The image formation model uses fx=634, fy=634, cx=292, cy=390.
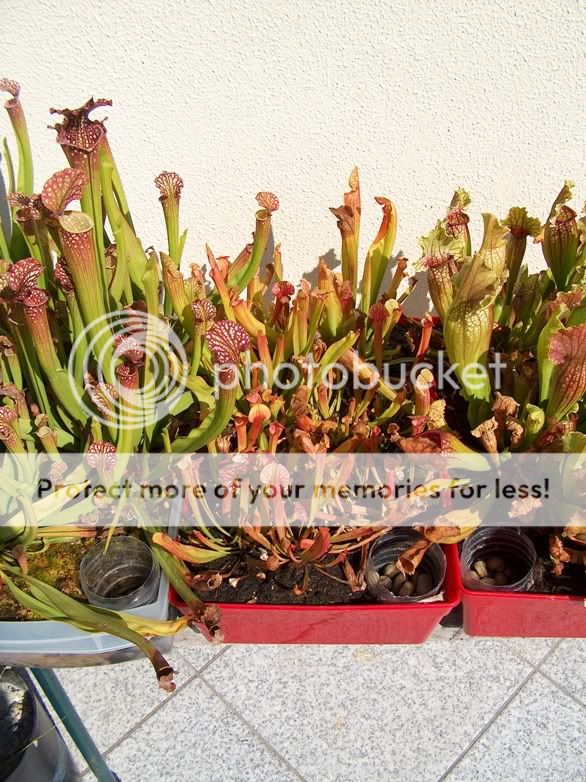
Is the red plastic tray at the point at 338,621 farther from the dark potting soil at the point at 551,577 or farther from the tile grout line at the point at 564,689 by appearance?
the tile grout line at the point at 564,689

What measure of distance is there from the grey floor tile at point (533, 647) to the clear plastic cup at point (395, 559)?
29 centimetres

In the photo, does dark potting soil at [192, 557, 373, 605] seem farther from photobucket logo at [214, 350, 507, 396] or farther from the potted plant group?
photobucket logo at [214, 350, 507, 396]

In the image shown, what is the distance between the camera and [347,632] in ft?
3.59

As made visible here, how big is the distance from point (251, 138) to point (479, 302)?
0.66m

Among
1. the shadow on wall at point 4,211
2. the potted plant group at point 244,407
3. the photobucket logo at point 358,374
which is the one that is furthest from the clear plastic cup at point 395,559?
the shadow on wall at point 4,211

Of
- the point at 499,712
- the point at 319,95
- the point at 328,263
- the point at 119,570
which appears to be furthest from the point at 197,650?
the point at 319,95

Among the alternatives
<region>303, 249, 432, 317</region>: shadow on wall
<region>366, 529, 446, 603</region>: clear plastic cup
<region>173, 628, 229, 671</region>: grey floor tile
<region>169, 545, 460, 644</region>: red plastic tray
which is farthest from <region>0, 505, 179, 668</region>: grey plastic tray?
<region>303, 249, 432, 317</region>: shadow on wall

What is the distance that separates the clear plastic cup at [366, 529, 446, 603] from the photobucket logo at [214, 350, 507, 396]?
0.87ft

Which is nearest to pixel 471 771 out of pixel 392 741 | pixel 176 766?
pixel 392 741

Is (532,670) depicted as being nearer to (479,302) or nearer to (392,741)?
(392,741)

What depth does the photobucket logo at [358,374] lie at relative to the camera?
1061mm

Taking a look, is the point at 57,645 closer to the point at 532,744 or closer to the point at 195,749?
the point at 195,749

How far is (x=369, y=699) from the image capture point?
1.16m

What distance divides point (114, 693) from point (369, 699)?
48 centimetres
